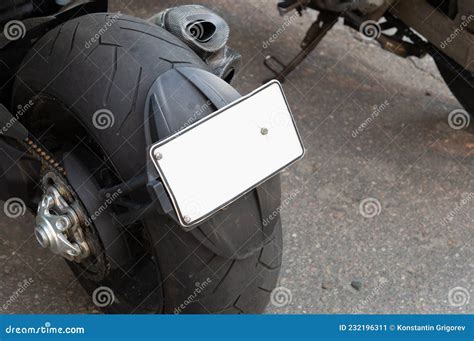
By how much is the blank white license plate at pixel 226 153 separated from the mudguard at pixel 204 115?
0.11 m

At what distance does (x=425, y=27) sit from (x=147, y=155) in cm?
193

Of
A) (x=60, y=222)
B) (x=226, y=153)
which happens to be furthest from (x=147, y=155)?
(x=60, y=222)

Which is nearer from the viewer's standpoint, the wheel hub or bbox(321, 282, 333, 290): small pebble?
the wheel hub

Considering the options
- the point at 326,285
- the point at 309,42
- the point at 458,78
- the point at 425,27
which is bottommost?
the point at 326,285

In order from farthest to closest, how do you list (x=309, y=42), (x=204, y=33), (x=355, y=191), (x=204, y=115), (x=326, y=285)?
(x=309, y=42) → (x=355, y=191) → (x=326, y=285) → (x=204, y=33) → (x=204, y=115)

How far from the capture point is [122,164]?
193 cm

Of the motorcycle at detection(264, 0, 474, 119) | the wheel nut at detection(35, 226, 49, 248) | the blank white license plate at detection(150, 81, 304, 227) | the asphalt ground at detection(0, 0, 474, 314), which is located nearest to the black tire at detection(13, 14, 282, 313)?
the blank white license plate at detection(150, 81, 304, 227)

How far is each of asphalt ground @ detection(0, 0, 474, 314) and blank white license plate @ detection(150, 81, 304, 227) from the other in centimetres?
→ 96

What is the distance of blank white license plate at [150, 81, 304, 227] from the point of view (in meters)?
1.75

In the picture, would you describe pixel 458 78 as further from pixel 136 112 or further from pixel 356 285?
pixel 136 112

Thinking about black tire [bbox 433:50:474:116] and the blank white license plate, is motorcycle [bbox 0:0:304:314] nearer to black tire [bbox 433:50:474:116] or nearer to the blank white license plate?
the blank white license plate

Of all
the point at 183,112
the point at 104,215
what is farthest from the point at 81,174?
the point at 183,112

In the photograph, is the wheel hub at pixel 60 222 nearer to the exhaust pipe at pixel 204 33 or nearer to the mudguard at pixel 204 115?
the mudguard at pixel 204 115

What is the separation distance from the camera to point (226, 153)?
1.80 meters
